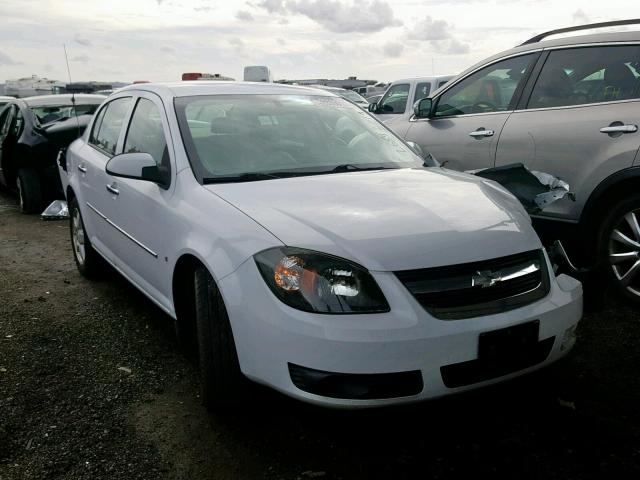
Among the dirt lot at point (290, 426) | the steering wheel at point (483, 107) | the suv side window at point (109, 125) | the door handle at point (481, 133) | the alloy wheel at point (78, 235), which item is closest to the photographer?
the dirt lot at point (290, 426)

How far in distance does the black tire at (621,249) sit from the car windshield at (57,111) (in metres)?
6.86

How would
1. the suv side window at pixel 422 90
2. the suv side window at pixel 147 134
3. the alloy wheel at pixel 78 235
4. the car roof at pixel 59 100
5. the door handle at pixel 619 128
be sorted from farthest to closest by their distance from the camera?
1. the suv side window at pixel 422 90
2. the car roof at pixel 59 100
3. the alloy wheel at pixel 78 235
4. the door handle at pixel 619 128
5. the suv side window at pixel 147 134

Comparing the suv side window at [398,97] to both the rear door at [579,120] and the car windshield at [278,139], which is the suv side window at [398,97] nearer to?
the rear door at [579,120]

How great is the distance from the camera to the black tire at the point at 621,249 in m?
3.98

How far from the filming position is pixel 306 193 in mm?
2984

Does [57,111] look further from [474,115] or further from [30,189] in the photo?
[474,115]

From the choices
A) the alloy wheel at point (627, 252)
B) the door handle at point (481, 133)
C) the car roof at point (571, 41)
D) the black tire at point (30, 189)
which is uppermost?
the car roof at point (571, 41)

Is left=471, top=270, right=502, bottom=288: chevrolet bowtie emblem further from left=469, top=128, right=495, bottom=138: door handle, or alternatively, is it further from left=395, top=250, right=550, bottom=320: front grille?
left=469, top=128, right=495, bottom=138: door handle

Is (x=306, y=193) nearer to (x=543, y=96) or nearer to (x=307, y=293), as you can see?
(x=307, y=293)

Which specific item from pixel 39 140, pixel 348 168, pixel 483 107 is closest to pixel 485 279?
pixel 348 168

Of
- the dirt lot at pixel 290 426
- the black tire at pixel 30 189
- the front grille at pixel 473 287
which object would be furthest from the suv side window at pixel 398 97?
the front grille at pixel 473 287

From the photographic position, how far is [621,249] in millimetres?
4105

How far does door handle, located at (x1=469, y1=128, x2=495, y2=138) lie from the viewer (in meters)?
4.90

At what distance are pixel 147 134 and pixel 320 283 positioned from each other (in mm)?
1941
